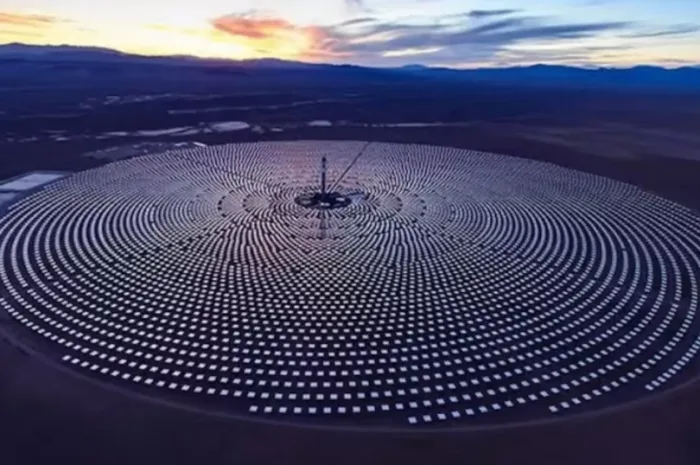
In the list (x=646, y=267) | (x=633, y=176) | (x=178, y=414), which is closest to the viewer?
(x=178, y=414)

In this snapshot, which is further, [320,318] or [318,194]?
[318,194]

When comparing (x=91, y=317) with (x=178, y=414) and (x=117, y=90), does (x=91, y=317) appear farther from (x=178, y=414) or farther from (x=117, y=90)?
(x=117, y=90)

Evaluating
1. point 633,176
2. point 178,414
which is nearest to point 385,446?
point 178,414

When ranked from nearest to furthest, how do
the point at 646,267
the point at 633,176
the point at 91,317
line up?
the point at 91,317 → the point at 646,267 → the point at 633,176

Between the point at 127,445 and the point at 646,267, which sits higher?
the point at 646,267

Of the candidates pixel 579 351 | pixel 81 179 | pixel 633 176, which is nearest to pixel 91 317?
pixel 579 351

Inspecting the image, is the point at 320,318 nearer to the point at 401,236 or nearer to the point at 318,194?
the point at 401,236

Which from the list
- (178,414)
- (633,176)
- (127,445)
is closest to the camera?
(127,445)
